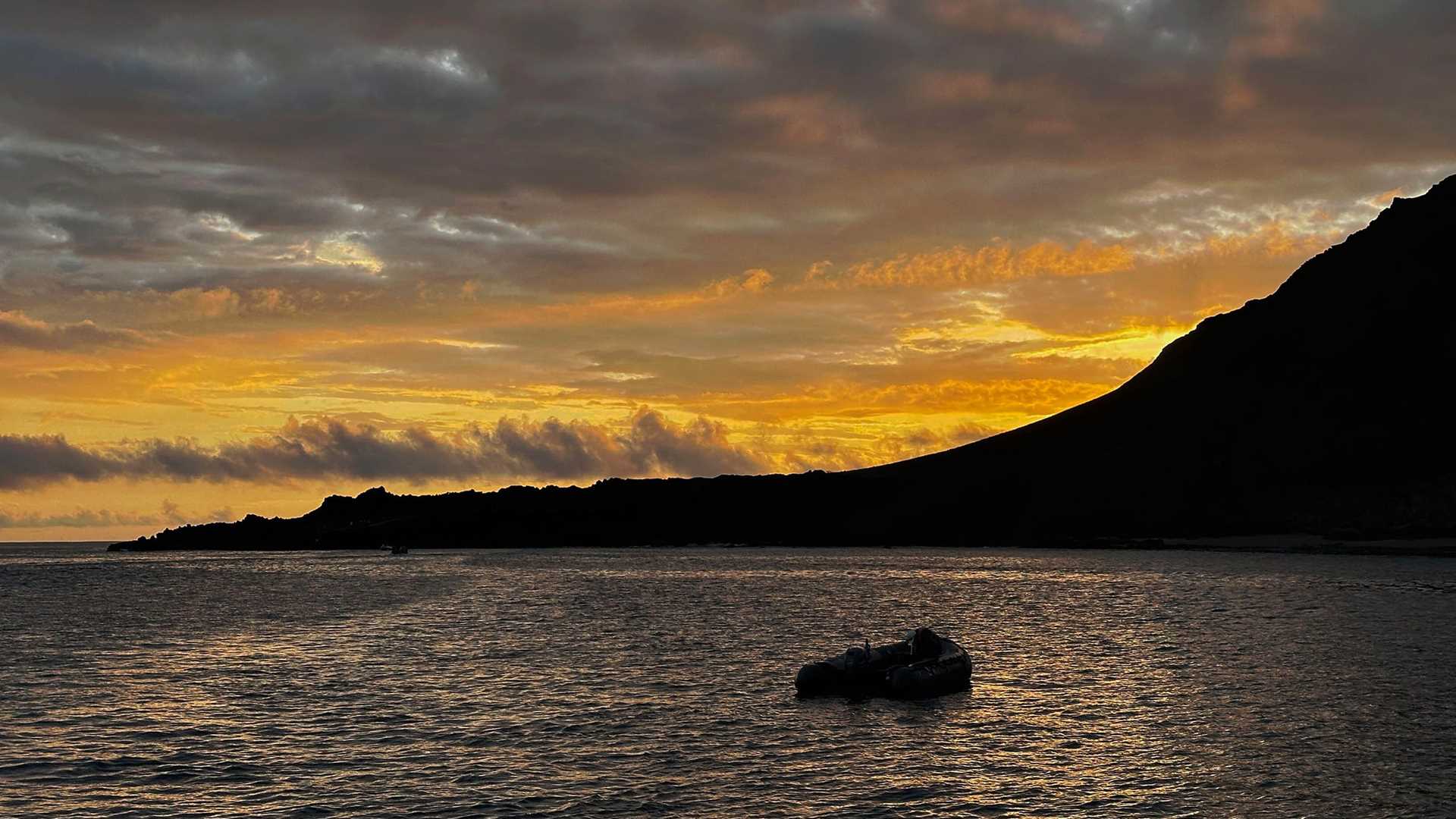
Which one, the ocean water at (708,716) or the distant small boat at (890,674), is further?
the distant small boat at (890,674)

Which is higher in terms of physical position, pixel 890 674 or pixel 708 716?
pixel 890 674

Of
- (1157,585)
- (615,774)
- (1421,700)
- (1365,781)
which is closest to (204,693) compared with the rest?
(615,774)

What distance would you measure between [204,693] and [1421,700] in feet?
170

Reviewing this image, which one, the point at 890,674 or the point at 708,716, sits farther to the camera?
the point at 890,674

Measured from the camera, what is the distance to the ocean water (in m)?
35.3

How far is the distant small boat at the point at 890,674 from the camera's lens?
53656mm

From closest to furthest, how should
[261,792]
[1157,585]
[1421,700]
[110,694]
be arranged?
[261,792] → [1421,700] → [110,694] → [1157,585]

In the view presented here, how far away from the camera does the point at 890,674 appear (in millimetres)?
54250

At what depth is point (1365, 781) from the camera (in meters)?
36.6

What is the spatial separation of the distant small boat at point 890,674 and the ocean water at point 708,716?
977 millimetres

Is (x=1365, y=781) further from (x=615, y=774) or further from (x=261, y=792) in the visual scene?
(x=261, y=792)

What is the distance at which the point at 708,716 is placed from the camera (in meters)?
48.5

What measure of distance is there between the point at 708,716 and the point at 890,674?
384 inches

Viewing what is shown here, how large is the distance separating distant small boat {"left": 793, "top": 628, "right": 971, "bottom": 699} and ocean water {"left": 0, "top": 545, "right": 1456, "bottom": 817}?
0.98 meters
